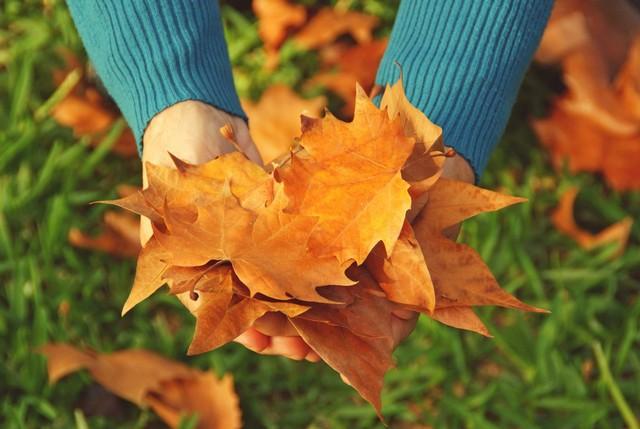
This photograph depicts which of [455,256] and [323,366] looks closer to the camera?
[455,256]

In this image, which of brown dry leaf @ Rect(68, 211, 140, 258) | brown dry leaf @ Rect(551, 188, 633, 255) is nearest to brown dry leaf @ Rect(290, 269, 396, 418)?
brown dry leaf @ Rect(68, 211, 140, 258)

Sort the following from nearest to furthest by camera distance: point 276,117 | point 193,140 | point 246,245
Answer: point 246,245 < point 193,140 < point 276,117

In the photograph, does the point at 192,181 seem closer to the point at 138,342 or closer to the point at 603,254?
the point at 138,342

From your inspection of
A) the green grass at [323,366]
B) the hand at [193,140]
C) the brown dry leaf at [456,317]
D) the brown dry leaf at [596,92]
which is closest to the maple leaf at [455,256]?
the brown dry leaf at [456,317]

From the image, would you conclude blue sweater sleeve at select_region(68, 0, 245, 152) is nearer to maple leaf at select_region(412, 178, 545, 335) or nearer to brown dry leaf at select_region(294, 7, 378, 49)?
maple leaf at select_region(412, 178, 545, 335)

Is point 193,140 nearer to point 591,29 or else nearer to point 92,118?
point 92,118

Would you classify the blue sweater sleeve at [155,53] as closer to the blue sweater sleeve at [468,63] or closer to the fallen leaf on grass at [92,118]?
the blue sweater sleeve at [468,63]

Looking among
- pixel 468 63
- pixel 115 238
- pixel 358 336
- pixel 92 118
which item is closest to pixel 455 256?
pixel 358 336
